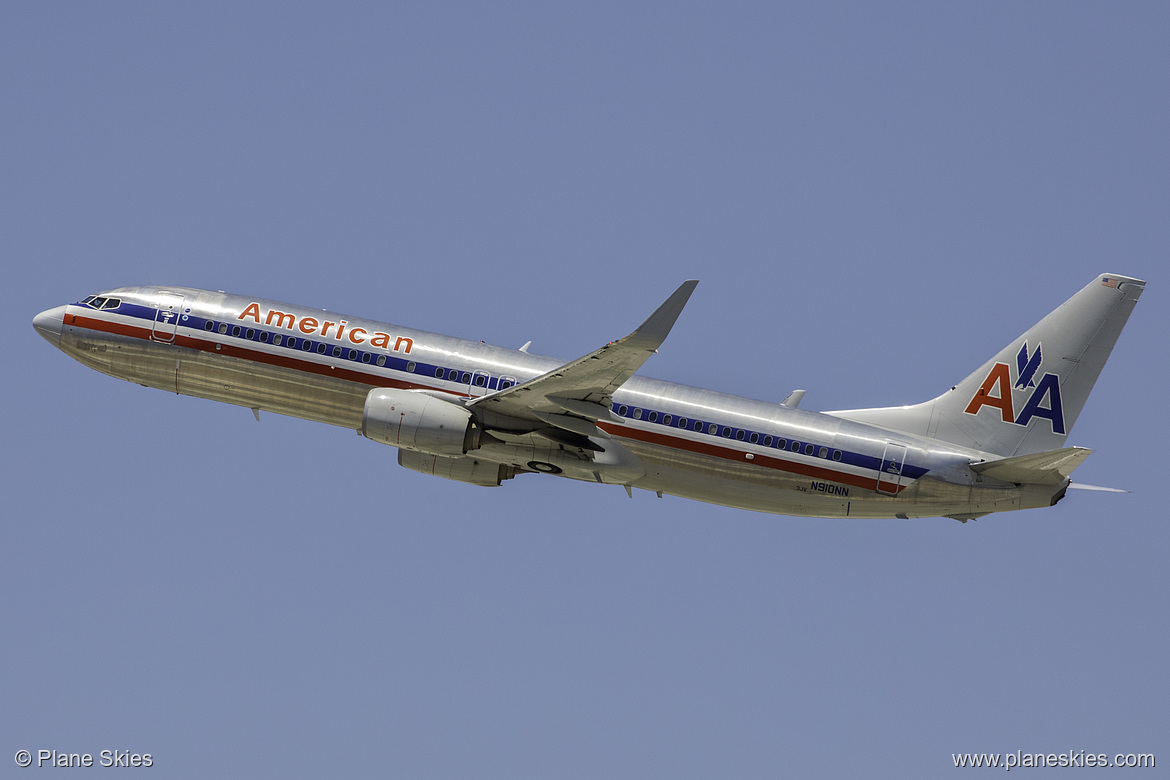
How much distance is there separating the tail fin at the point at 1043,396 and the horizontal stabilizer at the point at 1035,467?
1791mm

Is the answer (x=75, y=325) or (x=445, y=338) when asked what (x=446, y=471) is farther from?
(x=75, y=325)

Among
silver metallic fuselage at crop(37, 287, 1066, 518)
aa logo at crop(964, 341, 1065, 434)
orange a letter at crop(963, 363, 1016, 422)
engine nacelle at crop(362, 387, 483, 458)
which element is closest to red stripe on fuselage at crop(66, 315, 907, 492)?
silver metallic fuselage at crop(37, 287, 1066, 518)

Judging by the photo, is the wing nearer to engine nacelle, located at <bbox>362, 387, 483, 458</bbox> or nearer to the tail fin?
engine nacelle, located at <bbox>362, 387, 483, 458</bbox>

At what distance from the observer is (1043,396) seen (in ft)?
153

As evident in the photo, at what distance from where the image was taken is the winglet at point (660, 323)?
124 feet

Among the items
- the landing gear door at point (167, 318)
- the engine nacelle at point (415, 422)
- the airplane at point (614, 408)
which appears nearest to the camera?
the engine nacelle at point (415, 422)

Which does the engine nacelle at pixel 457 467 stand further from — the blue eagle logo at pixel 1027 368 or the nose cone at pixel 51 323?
the blue eagle logo at pixel 1027 368

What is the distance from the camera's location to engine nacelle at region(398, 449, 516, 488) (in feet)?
153

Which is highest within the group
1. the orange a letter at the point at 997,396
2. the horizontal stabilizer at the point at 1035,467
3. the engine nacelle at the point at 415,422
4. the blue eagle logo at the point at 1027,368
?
the blue eagle logo at the point at 1027,368

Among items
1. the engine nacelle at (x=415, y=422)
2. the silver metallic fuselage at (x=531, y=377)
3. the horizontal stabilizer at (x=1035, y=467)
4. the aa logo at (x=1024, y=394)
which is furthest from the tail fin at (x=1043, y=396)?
the engine nacelle at (x=415, y=422)

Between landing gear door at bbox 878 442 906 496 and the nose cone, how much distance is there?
1125 inches

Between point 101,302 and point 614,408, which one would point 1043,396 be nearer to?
point 614,408

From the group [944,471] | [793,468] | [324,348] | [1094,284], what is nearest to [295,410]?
[324,348]

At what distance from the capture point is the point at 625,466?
43656 mm
